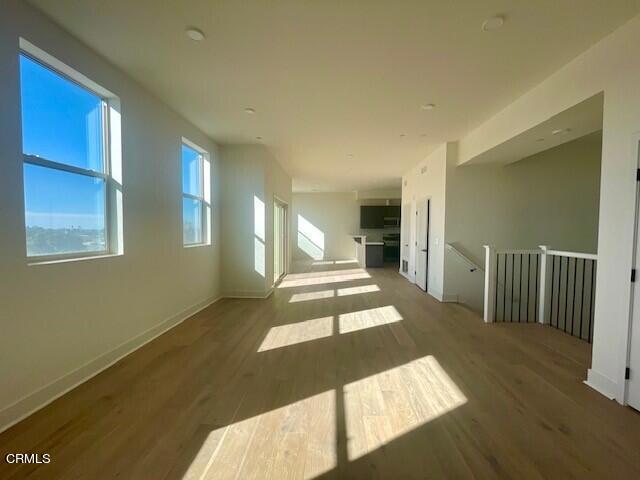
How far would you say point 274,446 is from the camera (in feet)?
6.07

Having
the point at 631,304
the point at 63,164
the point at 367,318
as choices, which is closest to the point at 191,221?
the point at 63,164

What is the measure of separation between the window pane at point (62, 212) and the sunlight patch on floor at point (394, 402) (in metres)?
2.75

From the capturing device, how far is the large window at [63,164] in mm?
2270

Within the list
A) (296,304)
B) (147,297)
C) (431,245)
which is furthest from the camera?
(431,245)

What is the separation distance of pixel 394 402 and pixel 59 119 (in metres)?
3.68

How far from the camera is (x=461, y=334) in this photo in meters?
3.93

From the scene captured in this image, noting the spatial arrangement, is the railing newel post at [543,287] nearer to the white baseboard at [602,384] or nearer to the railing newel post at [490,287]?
the railing newel post at [490,287]

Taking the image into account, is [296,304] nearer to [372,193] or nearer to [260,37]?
[260,37]

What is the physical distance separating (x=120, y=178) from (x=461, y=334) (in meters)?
4.51

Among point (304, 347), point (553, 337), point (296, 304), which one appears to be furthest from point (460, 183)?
point (304, 347)

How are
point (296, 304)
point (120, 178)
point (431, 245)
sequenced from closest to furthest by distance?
point (120, 178)
point (296, 304)
point (431, 245)

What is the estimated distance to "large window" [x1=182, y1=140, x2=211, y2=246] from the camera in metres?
4.70

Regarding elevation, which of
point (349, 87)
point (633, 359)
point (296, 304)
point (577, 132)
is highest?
point (349, 87)

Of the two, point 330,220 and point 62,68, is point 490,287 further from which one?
point 330,220
